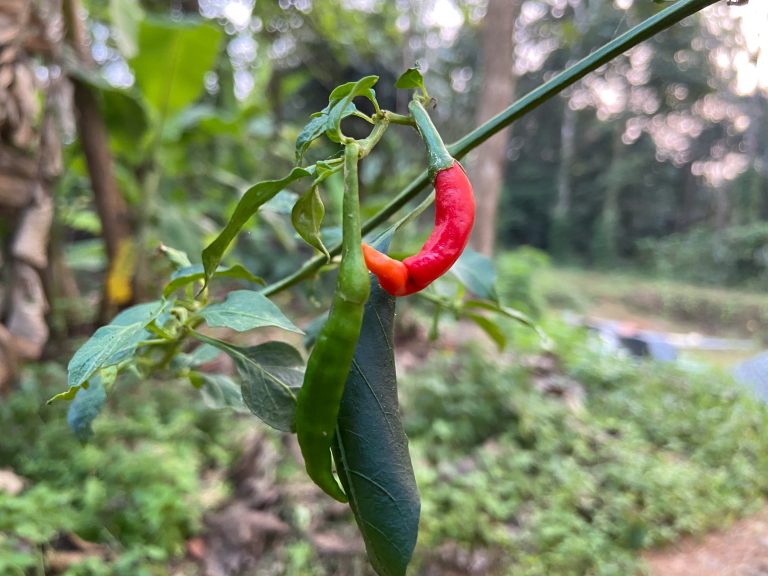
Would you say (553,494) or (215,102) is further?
(215,102)

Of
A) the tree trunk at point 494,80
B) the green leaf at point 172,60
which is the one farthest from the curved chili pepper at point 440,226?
the tree trunk at point 494,80

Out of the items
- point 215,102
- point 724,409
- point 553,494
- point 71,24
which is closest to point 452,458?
point 553,494

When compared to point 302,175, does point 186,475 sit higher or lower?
lower

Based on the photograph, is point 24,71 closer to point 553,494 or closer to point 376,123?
point 376,123

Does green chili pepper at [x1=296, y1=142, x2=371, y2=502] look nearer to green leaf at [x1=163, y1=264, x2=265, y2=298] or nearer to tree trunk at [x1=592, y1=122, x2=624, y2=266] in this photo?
green leaf at [x1=163, y1=264, x2=265, y2=298]

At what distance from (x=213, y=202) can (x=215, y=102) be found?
0.70 metres

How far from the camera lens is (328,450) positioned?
0.28 meters

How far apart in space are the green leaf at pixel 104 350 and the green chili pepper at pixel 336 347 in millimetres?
130

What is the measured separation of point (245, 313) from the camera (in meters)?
0.36

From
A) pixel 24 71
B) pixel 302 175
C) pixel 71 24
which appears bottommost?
pixel 302 175

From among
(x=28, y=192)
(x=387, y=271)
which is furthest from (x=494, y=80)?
(x=387, y=271)

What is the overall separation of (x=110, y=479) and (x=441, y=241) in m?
1.42

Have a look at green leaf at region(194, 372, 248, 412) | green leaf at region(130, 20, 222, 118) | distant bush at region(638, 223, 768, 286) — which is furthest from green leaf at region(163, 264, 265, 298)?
distant bush at region(638, 223, 768, 286)

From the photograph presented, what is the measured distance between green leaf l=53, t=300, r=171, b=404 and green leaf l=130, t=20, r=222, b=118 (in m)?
1.98
